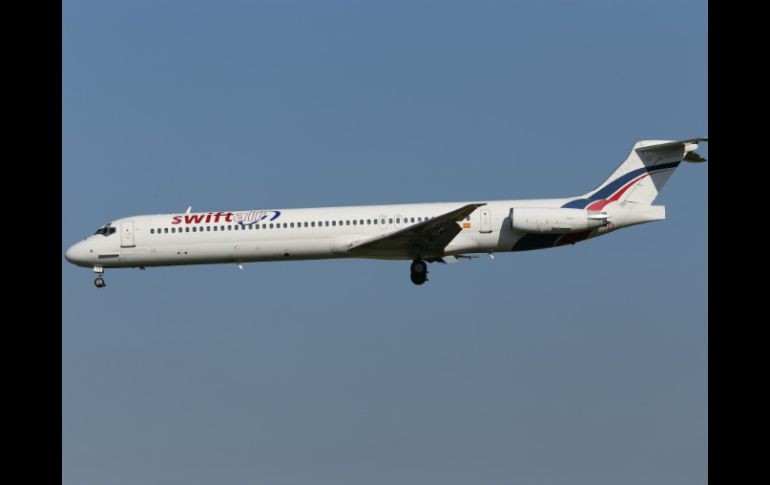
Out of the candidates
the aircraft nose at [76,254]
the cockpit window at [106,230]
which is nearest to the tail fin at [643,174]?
the cockpit window at [106,230]

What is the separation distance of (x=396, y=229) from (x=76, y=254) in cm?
1031

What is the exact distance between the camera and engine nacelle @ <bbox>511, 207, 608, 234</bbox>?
29.7m

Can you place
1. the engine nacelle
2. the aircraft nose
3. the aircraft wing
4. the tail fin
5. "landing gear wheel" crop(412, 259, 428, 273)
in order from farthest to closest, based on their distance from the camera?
the aircraft nose
the tail fin
"landing gear wheel" crop(412, 259, 428, 273)
the engine nacelle
the aircraft wing

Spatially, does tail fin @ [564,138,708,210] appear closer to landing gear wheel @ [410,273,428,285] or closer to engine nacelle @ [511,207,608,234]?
engine nacelle @ [511,207,608,234]

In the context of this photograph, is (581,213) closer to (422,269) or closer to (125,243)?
(422,269)

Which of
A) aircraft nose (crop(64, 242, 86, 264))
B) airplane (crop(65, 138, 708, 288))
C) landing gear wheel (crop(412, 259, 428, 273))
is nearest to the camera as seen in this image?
airplane (crop(65, 138, 708, 288))

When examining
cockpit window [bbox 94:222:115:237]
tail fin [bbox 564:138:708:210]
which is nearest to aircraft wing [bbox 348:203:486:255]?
tail fin [bbox 564:138:708:210]

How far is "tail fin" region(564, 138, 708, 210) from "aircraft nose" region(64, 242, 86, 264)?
15.5 m

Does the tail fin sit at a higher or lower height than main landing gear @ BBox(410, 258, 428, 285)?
higher

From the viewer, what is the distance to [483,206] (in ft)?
100

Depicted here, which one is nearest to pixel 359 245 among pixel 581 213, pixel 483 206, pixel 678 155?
pixel 483 206

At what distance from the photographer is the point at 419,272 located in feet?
101

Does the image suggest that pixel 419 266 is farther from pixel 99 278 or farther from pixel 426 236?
pixel 99 278
